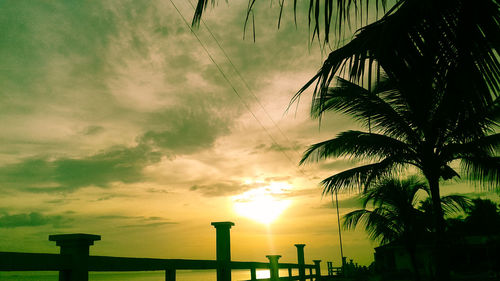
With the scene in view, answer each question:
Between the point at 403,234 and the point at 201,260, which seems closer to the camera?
the point at 201,260

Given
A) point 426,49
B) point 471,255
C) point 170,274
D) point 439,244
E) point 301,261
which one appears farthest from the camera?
point 471,255

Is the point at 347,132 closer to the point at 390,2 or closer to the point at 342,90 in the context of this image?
the point at 342,90

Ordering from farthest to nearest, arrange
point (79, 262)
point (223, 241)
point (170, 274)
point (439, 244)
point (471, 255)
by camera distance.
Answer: point (471, 255), point (439, 244), point (223, 241), point (170, 274), point (79, 262)

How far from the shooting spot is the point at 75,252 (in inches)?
78.6

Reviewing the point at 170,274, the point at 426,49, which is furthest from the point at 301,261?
the point at 426,49

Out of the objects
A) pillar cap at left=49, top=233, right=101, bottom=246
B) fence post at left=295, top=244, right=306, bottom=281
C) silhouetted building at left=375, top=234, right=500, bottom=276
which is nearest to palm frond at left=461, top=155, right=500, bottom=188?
fence post at left=295, top=244, right=306, bottom=281

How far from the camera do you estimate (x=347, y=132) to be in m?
7.54

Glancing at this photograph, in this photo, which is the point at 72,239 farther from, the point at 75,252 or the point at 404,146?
the point at 404,146

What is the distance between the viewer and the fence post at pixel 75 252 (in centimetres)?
194

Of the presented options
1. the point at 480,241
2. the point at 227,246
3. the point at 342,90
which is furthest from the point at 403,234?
the point at 227,246

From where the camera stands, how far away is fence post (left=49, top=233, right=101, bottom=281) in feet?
6.38

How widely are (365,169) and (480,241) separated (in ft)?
44.6

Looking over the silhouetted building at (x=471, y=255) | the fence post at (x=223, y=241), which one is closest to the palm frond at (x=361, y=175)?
the fence post at (x=223, y=241)

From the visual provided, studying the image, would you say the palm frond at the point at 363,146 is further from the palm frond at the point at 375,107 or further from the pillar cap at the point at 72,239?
the pillar cap at the point at 72,239
